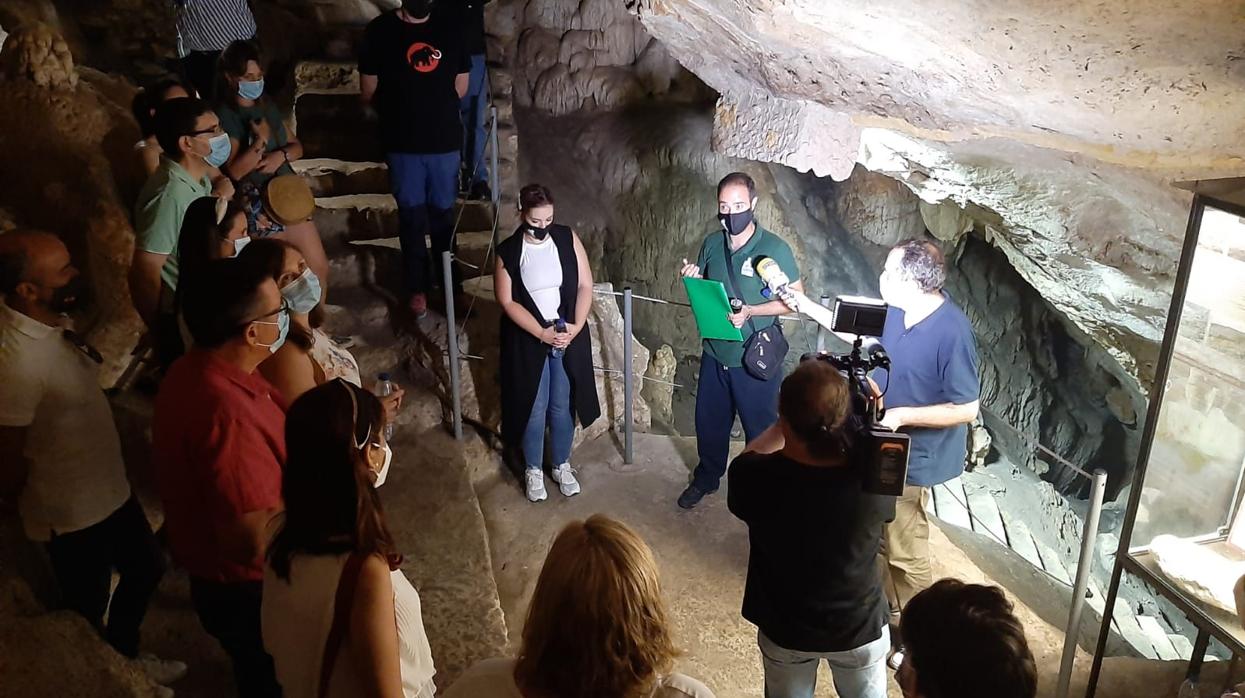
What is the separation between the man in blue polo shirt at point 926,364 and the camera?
3494 mm

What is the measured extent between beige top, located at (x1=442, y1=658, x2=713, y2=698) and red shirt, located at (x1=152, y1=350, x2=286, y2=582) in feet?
3.09

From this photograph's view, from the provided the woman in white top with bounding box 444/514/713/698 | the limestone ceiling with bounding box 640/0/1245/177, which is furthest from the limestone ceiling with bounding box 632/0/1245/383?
the woman in white top with bounding box 444/514/713/698

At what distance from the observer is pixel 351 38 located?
724 cm

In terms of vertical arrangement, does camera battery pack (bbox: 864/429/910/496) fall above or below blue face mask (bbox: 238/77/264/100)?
below

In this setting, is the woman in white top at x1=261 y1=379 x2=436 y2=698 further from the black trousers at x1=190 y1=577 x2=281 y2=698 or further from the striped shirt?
the striped shirt

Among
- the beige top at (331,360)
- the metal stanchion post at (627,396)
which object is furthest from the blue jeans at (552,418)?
the beige top at (331,360)

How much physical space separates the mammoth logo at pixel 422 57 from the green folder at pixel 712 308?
202 centimetres

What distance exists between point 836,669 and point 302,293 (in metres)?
2.12

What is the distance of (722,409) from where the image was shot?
4.75 metres

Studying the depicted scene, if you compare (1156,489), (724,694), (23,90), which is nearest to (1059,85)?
(1156,489)

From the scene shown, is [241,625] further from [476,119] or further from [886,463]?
[476,119]

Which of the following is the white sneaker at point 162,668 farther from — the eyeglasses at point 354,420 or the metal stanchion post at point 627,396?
the metal stanchion post at point 627,396

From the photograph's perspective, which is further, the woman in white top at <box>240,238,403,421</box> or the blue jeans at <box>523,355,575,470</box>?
the blue jeans at <box>523,355,575,470</box>

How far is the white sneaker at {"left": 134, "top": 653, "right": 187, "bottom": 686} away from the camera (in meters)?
3.25
